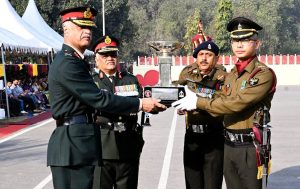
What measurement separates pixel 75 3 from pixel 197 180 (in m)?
40.6

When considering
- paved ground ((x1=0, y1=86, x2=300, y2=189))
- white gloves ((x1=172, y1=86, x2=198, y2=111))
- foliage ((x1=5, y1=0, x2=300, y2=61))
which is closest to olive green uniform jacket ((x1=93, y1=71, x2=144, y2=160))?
white gloves ((x1=172, y1=86, x2=198, y2=111))

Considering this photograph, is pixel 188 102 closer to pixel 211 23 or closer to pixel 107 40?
pixel 107 40

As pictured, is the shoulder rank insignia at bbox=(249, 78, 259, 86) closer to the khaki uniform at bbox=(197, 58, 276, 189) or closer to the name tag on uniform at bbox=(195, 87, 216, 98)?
the khaki uniform at bbox=(197, 58, 276, 189)

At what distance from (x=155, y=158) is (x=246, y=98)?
5.42 metres

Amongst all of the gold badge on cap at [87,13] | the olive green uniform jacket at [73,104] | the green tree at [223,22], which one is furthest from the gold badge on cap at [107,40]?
the green tree at [223,22]

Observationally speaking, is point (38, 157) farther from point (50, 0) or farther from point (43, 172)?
point (50, 0)

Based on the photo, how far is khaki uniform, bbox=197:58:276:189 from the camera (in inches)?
173

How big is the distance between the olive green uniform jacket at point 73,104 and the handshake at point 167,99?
0.34 meters

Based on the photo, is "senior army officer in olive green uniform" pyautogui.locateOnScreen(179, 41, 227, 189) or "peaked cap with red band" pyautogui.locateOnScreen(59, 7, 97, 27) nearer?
"peaked cap with red band" pyautogui.locateOnScreen(59, 7, 97, 27)

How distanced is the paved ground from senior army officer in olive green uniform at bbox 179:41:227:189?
2005 millimetres

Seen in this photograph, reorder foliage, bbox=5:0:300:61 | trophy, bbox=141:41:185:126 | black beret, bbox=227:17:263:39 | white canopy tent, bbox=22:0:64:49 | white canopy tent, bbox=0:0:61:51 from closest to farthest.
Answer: black beret, bbox=227:17:263:39 → trophy, bbox=141:41:185:126 → white canopy tent, bbox=0:0:61:51 → white canopy tent, bbox=22:0:64:49 → foliage, bbox=5:0:300:61

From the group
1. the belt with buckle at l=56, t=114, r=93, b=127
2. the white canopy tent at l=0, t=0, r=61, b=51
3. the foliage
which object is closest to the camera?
the belt with buckle at l=56, t=114, r=93, b=127

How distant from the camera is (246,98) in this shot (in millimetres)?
4367

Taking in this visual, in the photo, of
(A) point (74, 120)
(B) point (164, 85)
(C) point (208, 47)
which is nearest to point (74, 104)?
(A) point (74, 120)
